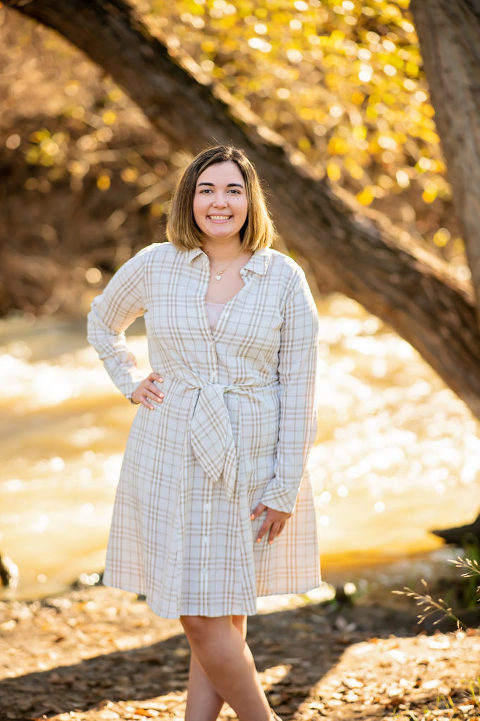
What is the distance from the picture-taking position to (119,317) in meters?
2.77

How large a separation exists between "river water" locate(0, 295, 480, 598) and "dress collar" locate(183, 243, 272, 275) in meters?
2.80

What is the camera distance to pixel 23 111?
7.34 meters

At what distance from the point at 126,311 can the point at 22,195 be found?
12544 millimetres

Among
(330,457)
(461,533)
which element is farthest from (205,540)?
(330,457)

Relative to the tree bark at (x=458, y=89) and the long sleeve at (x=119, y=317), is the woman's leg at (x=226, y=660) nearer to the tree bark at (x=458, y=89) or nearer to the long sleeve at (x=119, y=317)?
the long sleeve at (x=119, y=317)

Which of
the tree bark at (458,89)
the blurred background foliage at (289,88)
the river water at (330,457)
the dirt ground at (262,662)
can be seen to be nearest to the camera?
the dirt ground at (262,662)

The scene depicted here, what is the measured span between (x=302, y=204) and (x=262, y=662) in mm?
2148

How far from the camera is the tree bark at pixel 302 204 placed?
4.12 meters

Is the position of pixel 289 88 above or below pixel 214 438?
above

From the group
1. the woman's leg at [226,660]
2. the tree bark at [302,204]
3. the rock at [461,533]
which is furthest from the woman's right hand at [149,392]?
the rock at [461,533]

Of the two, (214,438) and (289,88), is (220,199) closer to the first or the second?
(214,438)

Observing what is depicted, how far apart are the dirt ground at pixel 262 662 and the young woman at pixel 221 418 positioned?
74 cm

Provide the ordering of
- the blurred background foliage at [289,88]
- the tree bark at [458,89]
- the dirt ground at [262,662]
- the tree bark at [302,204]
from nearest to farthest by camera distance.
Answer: the dirt ground at [262,662], the tree bark at [458,89], the tree bark at [302,204], the blurred background foliage at [289,88]

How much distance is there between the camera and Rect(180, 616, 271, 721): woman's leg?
2510mm
